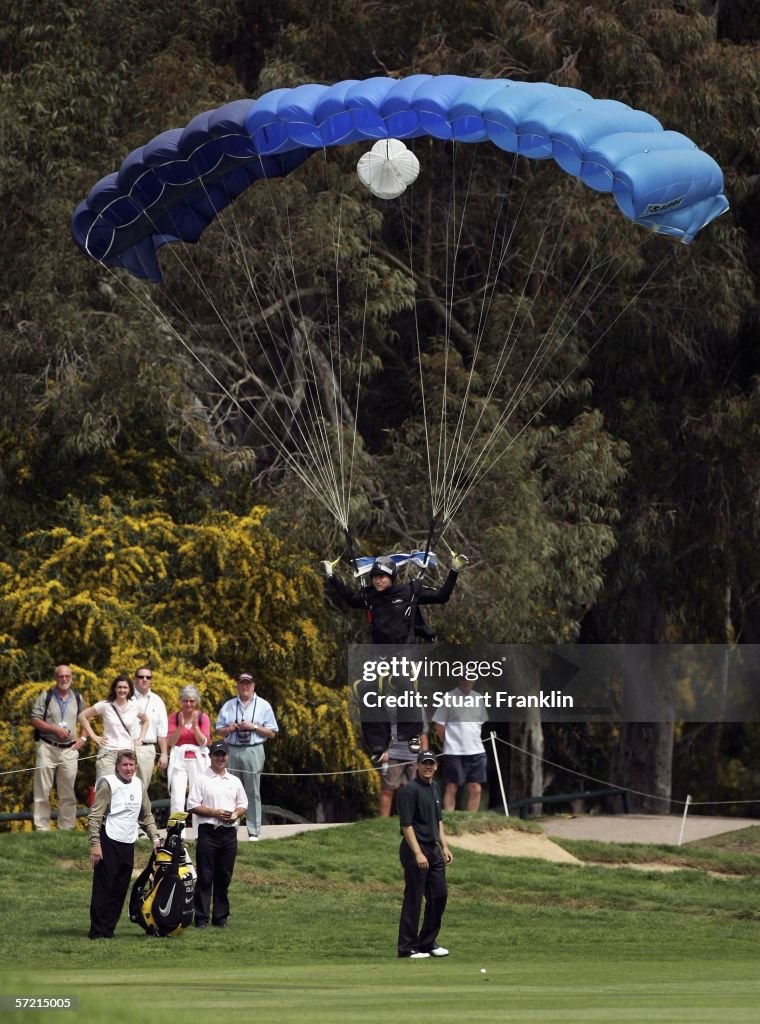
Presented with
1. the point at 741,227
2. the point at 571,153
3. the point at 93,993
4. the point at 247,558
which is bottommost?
the point at 93,993

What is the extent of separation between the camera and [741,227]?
27406 millimetres

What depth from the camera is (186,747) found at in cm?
1788

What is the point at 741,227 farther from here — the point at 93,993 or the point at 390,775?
the point at 93,993

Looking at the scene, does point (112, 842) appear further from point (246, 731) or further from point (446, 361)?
point (446, 361)

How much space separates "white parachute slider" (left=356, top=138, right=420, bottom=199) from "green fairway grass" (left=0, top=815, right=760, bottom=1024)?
21.5 ft

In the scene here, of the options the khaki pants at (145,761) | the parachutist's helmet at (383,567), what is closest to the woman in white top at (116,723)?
the khaki pants at (145,761)

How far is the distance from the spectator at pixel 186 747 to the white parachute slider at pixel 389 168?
5082mm

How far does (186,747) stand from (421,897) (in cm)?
375

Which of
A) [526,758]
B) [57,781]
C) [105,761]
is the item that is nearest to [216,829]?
[105,761]

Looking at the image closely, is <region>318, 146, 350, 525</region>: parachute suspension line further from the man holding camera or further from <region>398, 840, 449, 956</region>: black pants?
<region>398, 840, 449, 956</region>: black pants

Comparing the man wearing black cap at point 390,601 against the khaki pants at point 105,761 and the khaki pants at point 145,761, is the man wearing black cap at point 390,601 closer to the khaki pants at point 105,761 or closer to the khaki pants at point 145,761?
the khaki pants at point 105,761

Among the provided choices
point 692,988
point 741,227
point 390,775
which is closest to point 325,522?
point 390,775

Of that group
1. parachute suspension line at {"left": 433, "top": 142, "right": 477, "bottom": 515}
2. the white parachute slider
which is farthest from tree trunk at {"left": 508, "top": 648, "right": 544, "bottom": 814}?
the white parachute slider

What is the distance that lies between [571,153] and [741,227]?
10.6m
